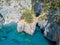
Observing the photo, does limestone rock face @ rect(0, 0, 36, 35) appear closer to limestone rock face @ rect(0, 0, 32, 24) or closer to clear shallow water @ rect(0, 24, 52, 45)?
limestone rock face @ rect(0, 0, 32, 24)

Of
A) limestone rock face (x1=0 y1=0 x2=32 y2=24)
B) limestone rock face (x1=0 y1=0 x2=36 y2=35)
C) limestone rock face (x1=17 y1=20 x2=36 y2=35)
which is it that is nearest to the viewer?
limestone rock face (x1=17 y1=20 x2=36 y2=35)

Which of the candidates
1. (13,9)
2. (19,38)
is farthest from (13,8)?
(19,38)

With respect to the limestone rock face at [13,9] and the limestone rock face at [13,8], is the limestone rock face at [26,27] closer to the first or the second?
the limestone rock face at [13,9]

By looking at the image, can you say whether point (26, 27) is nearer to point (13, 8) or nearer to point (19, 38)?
point (19, 38)

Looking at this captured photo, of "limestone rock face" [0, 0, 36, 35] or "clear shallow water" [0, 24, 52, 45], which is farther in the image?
"limestone rock face" [0, 0, 36, 35]

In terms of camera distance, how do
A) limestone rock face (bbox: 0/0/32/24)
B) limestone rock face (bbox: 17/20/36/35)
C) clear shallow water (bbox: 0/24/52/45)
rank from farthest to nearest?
limestone rock face (bbox: 0/0/32/24) → limestone rock face (bbox: 17/20/36/35) → clear shallow water (bbox: 0/24/52/45)

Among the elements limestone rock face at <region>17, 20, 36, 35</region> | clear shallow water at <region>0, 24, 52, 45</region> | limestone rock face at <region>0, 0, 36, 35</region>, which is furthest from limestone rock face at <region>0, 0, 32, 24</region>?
clear shallow water at <region>0, 24, 52, 45</region>

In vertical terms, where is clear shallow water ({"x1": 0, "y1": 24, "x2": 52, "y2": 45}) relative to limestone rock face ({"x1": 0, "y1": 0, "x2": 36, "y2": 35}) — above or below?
below

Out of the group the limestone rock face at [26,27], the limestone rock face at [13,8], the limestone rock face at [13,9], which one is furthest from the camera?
the limestone rock face at [13,8]

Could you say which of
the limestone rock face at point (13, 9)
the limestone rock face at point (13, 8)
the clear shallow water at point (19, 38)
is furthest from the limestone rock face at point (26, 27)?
the limestone rock face at point (13, 8)
